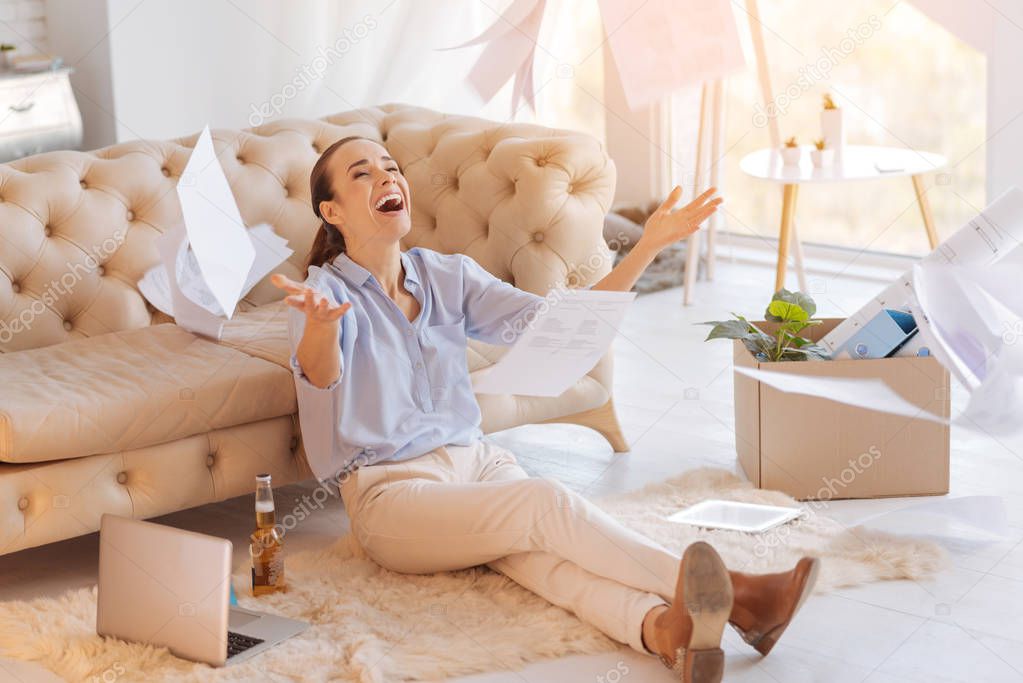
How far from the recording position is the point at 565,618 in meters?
2.08

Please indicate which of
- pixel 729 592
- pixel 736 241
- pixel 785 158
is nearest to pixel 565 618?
pixel 729 592

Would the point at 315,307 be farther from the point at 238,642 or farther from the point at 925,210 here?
the point at 925,210

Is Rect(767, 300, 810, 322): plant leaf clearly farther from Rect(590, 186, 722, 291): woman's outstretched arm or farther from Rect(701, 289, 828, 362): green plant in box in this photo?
Rect(590, 186, 722, 291): woman's outstretched arm

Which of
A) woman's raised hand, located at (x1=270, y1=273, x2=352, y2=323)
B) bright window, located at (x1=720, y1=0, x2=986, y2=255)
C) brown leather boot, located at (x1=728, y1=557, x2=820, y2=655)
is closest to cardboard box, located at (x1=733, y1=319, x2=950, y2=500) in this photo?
brown leather boot, located at (x1=728, y1=557, x2=820, y2=655)

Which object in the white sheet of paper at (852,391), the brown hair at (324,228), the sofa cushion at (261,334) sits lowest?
the white sheet of paper at (852,391)

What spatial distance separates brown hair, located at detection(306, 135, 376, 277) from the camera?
2393mm

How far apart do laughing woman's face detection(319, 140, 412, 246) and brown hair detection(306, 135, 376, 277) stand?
Answer: 0.01 meters

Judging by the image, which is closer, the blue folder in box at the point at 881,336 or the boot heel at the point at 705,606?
the boot heel at the point at 705,606

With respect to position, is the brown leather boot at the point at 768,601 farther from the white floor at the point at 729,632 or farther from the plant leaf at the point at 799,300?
the plant leaf at the point at 799,300

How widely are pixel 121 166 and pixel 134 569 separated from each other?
3.54ft

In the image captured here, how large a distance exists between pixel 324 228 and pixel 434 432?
1.44ft

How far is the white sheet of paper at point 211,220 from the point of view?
232 cm

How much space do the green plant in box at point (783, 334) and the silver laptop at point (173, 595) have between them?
3.51 ft

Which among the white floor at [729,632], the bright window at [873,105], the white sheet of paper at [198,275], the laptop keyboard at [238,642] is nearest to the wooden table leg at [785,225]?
the white floor at [729,632]
